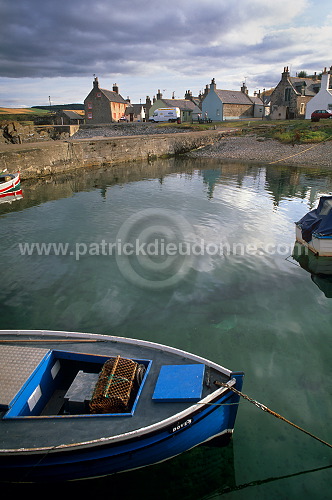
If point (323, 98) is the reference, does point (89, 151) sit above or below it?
below

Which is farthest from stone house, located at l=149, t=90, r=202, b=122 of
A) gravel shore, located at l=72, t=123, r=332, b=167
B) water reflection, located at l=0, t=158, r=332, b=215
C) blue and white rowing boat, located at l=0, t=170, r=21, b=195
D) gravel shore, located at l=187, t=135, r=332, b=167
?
blue and white rowing boat, located at l=0, t=170, r=21, b=195

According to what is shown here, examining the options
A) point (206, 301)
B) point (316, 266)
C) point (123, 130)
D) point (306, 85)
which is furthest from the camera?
point (123, 130)

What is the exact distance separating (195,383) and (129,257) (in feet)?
37.6

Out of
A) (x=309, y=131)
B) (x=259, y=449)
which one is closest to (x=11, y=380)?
(x=259, y=449)

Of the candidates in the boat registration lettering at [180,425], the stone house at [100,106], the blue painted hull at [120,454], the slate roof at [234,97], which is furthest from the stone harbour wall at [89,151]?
the boat registration lettering at [180,425]

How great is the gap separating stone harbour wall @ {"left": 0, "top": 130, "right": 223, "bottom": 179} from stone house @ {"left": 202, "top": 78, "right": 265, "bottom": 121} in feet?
60.7

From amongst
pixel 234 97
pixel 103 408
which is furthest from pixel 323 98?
pixel 103 408

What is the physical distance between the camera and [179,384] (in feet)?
23.5

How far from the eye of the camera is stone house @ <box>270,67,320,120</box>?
233ft

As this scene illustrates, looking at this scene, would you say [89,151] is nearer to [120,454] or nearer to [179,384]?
[179,384]

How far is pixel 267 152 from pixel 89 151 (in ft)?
95.6

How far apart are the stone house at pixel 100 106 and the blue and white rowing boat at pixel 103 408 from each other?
89.7 meters

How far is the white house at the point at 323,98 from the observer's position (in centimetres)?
6401

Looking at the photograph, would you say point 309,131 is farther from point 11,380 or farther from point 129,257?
point 11,380
